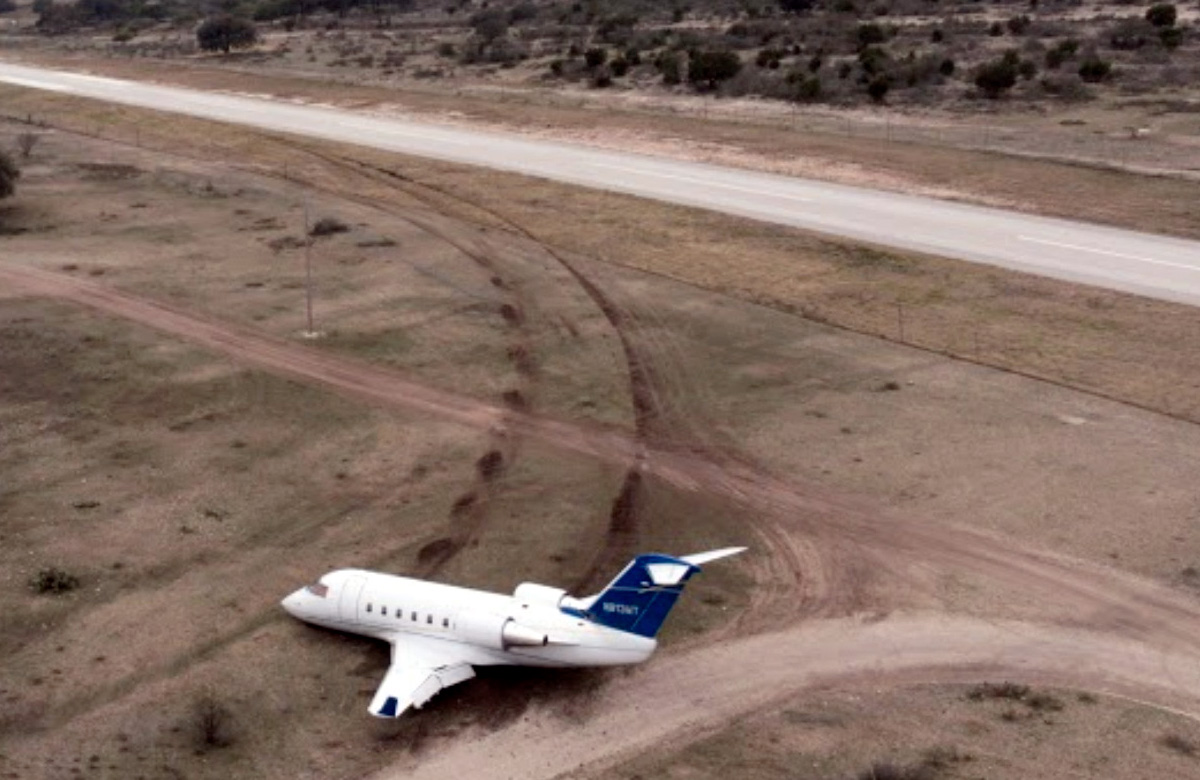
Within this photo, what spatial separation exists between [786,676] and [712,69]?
82.7 meters

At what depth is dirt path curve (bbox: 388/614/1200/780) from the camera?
27062 mm

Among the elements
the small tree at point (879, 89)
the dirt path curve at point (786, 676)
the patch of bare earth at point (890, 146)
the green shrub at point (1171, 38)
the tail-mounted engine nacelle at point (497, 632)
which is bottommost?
the dirt path curve at point (786, 676)

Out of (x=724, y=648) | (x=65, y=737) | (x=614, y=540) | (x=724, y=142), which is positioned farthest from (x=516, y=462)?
(x=724, y=142)

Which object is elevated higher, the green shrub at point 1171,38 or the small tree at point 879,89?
the green shrub at point 1171,38

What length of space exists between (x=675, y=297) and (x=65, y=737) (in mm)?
34470

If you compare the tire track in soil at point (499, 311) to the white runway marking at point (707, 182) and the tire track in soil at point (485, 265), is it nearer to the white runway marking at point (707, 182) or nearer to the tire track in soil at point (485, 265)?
the tire track in soil at point (485, 265)

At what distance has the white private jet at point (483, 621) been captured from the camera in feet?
92.1

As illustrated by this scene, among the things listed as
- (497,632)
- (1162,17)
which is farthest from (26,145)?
(1162,17)

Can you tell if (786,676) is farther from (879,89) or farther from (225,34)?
(225,34)

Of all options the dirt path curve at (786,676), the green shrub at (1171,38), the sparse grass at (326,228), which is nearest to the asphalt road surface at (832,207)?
the sparse grass at (326,228)

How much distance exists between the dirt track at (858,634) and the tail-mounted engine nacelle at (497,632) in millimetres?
1631

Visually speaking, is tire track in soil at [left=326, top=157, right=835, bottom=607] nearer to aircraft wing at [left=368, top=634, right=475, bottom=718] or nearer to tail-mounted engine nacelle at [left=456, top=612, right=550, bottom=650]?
tail-mounted engine nacelle at [left=456, top=612, right=550, bottom=650]

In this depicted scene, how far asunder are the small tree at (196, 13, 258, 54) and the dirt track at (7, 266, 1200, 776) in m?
131

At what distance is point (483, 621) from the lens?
29.3 metres
